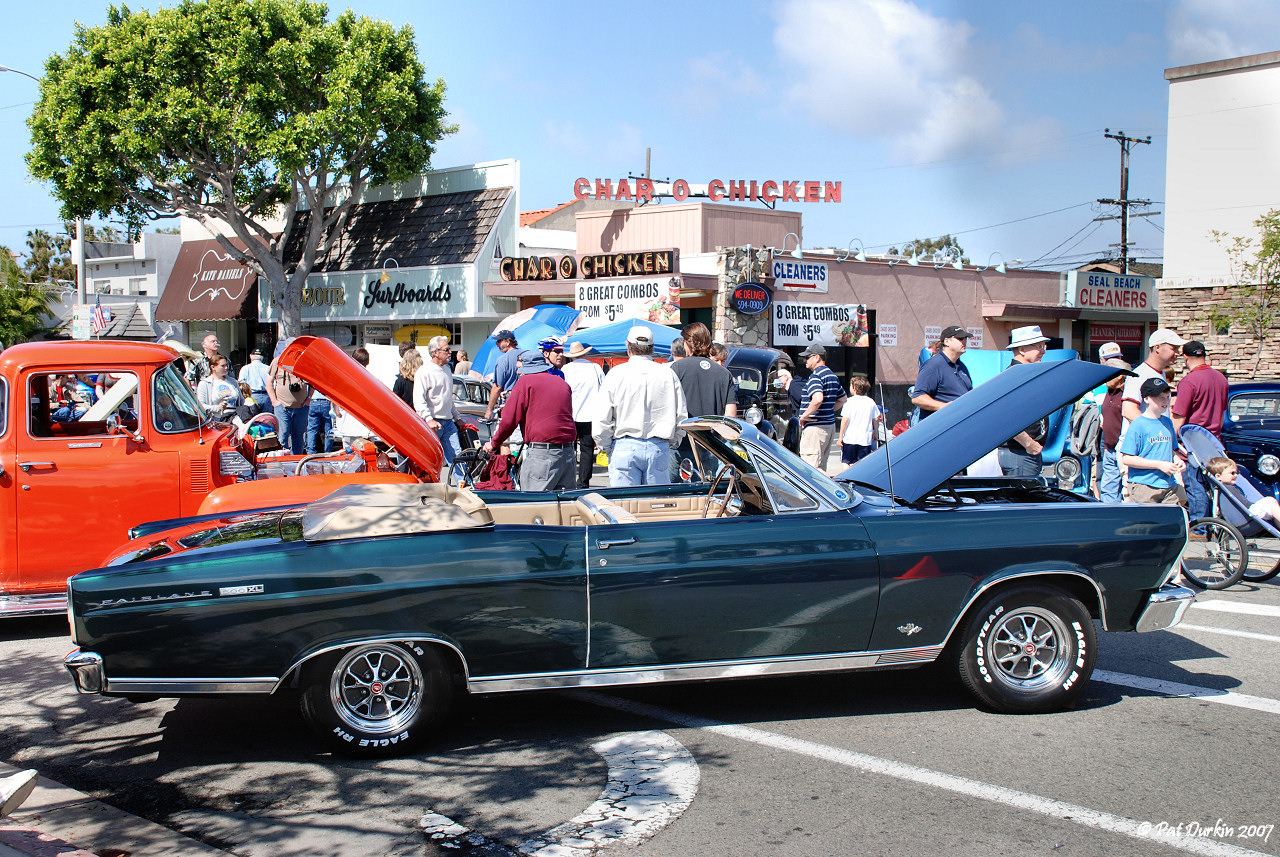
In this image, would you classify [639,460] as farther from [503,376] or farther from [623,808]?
[503,376]

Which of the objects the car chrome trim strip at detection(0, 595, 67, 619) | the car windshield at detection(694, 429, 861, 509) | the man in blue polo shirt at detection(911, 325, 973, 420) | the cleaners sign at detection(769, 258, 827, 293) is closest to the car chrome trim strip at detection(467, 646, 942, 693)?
the car windshield at detection(694, 429, 861, 509)

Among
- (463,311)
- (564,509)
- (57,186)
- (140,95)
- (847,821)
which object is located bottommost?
(847,821)

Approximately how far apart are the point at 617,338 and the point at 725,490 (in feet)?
32.4

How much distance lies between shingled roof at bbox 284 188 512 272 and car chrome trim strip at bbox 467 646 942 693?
2067 centimetres

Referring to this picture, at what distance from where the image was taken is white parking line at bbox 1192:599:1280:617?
7570mm

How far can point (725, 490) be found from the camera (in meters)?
5.82

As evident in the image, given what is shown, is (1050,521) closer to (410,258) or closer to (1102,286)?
(410,258)

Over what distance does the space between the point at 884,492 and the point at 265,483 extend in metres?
4.03

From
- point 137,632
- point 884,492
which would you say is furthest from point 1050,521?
point 137,632

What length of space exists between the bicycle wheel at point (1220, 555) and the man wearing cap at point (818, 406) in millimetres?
3915

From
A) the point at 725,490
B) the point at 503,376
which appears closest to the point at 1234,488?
the point at 725,490

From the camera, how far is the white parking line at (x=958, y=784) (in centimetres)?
375

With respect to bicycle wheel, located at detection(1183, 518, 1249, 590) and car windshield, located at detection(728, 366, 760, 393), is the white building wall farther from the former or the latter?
bicycle wheel, located at detection(1183, 518, 1249, 590)

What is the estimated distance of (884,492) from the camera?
548cm
